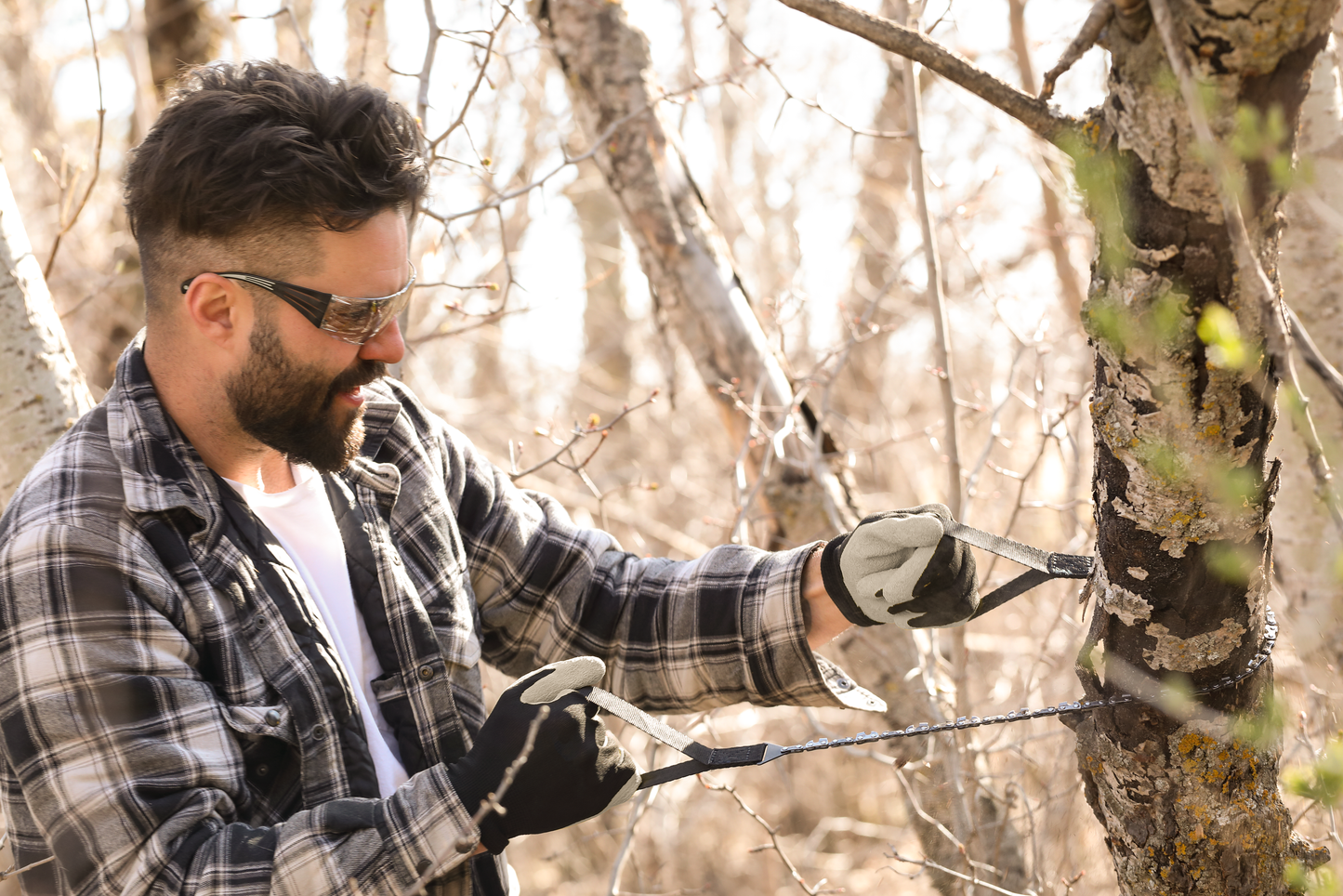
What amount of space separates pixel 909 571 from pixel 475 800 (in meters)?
0.84

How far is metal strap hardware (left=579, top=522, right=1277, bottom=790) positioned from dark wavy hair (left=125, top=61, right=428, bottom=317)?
1019 mm

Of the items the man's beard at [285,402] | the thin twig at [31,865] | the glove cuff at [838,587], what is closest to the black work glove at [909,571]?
the glove cuff at [838,587]

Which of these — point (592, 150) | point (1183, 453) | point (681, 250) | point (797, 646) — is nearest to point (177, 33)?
point (592, 150)

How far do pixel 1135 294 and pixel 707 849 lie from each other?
4958 millimetres

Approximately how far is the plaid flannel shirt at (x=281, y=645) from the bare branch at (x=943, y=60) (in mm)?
996

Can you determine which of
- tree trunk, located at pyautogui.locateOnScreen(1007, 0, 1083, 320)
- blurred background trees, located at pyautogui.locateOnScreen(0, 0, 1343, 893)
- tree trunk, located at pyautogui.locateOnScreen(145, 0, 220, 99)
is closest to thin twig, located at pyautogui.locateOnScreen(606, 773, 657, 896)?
blurred background trees, located at pyautogui.locateOnScreen(0, 0, 1343, 893)

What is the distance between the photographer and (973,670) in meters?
4.34

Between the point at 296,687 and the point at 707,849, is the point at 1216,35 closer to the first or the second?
the point at 296,687

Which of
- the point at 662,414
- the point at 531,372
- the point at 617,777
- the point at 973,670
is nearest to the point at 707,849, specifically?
the point at 973,670

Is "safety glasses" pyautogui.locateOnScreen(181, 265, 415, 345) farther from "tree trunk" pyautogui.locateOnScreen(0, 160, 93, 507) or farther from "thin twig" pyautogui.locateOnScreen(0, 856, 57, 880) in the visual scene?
"thin twig" pyautogui.locateOnScreen(0, 856, 57, 880)

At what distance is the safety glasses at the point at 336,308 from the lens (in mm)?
1842

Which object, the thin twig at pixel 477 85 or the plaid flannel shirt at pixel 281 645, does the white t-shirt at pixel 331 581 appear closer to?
the plaid flannel shirt at pixel 281 645

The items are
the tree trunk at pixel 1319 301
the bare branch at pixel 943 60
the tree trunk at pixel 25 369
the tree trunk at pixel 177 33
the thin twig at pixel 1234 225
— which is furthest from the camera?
the tree trunk at pixel 177 33

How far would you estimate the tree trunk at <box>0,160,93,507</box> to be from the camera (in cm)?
227
